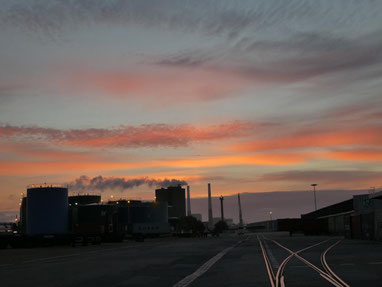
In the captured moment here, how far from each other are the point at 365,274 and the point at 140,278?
9770 millimetres

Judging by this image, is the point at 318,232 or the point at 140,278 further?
the point at 318,232

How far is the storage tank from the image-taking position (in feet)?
260

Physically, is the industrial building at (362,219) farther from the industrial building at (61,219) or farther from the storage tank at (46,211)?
the storage tank at (46,211)

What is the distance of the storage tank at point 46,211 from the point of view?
79188 millimetres

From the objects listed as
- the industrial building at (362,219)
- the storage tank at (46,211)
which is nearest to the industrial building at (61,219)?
the storage tank at (46,211)

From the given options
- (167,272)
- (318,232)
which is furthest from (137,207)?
(167,272)

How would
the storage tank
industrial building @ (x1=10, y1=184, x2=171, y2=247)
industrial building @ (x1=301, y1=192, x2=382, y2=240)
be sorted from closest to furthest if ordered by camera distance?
industrial building @ (x1=301, y1=192, x2=382, y2=240)
industrial building @ (x1=10, y1=184, x2=171, y2=247)
the storage tank

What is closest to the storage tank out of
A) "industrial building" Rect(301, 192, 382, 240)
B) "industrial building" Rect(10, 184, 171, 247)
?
"industrial building" Rect(10, 184, 171, 247)

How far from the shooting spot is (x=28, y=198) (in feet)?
263

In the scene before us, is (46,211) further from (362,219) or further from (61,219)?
(362,219)

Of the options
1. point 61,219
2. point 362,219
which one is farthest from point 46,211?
point 362,219

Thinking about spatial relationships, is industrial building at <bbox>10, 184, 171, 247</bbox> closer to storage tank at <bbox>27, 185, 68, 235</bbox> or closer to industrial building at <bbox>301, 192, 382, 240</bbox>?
storage tank at <bbox>27, 185, 68, 235</bbox>

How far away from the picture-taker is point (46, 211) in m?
80.3

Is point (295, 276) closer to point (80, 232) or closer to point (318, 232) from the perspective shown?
point (80, 232)
